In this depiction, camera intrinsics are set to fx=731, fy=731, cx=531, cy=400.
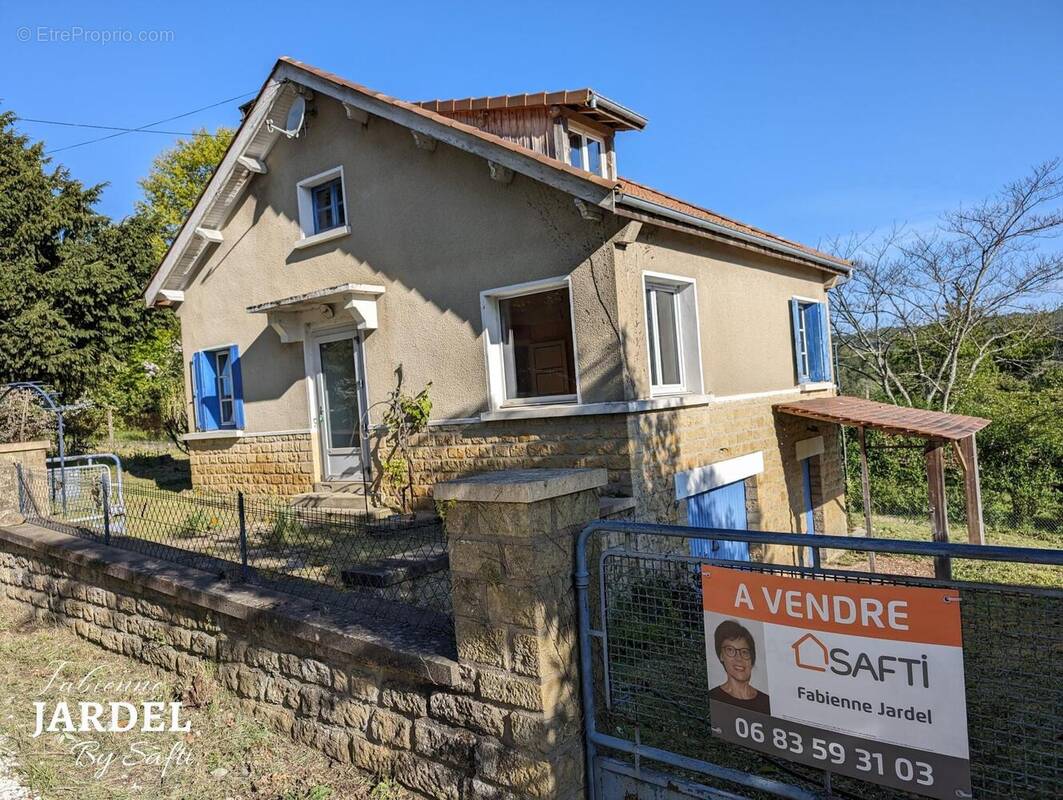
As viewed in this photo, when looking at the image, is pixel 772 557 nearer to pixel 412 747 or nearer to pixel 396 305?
pixel 396 305

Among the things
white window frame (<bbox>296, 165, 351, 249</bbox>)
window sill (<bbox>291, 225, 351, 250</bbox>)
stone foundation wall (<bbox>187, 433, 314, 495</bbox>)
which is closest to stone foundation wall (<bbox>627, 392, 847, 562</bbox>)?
window sill (<bbox>291, 225, 351, 250</bbox>)

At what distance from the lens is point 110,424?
20.9 m

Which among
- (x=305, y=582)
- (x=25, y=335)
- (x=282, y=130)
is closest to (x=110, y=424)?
(x=25, y=335)

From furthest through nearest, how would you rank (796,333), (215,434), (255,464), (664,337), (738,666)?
(215,434) → (255,464) → (796,333) → (664,337) → (738,666)

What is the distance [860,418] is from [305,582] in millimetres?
7390

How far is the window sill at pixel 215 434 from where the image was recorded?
1102 centimetres

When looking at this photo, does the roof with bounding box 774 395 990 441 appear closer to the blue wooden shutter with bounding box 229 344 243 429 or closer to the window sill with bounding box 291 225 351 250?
the window sill with bounding box 291 225 351 250

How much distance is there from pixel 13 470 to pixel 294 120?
5.51m

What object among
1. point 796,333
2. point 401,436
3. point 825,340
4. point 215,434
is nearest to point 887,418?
point 796,333

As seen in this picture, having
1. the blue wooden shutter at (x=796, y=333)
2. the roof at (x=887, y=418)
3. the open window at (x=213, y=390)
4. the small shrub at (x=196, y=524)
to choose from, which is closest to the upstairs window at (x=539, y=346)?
the small shrub at (x=196, y=524)

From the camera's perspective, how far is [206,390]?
11430 millimetres

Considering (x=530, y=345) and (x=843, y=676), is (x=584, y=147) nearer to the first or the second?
(x=530, y=345)

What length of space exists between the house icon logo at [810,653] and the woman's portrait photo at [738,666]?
0.17 metres

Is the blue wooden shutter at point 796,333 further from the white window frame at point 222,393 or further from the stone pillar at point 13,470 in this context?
the stone pillar at point 13,470
